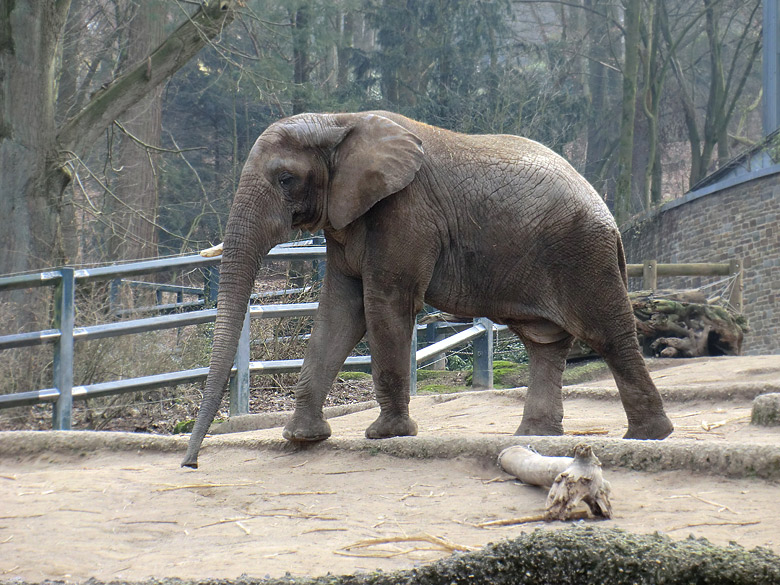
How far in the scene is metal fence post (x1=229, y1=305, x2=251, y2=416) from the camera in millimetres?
8523

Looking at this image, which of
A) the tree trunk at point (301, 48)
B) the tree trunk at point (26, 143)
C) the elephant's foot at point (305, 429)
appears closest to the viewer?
the elephant's foot at point (305, 429)

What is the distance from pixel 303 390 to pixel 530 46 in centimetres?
2647

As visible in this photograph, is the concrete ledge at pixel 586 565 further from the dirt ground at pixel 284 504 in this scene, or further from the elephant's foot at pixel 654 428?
the elephant's foot at pixel 654 428

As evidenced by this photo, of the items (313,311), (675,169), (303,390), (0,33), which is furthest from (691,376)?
(675,169)

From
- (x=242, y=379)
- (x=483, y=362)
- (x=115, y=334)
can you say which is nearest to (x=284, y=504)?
(x=115, y=334)

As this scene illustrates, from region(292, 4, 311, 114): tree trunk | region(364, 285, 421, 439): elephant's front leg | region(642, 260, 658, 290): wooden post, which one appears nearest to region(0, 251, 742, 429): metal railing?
region(364, 285, 421, 439): elephant's front leg

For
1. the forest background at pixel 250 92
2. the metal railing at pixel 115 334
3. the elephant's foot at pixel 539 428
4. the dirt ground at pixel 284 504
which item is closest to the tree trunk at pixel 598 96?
the forest background at pixel 250 92

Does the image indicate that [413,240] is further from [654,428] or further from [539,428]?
[654,428]

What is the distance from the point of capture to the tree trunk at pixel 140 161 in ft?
52.1

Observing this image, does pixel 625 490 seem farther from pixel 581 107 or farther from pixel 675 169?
pixel 675 169

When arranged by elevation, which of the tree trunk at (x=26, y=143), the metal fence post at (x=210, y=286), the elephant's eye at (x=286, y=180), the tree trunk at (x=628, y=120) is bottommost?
the metal fence post at (x=210, y=286)

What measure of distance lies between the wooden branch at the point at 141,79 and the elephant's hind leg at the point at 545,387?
730 cm

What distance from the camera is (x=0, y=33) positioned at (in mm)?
11586

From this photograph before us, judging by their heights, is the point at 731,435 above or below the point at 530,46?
below
